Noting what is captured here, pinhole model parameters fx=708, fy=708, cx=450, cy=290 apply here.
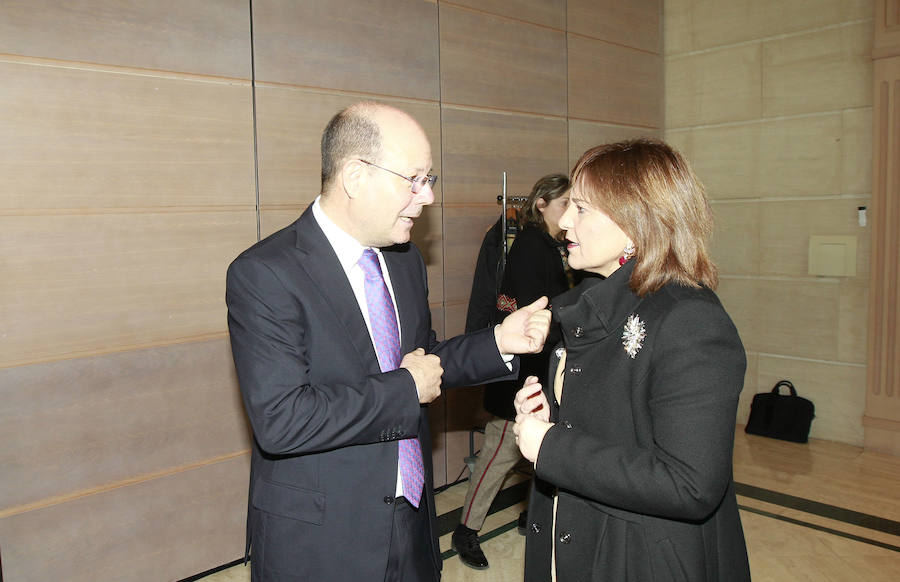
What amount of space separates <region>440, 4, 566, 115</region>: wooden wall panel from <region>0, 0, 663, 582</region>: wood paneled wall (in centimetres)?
19

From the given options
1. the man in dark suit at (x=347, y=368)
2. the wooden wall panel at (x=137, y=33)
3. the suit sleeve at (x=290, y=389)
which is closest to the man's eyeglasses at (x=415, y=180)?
the man in dark suit at (x=347, y=368)

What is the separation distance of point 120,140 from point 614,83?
3.86 m

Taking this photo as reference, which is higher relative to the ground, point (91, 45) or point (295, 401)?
point (91, 45)

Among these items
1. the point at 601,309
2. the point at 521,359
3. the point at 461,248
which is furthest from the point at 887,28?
Result: the point at 601,309

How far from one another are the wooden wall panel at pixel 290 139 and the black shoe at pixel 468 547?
6.25ft

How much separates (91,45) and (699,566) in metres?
3.03

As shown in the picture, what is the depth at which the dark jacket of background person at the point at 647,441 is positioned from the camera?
1.44 m

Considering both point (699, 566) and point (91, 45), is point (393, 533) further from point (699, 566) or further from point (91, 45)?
point (91, 45)

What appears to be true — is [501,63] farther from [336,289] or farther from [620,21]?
[336,289]

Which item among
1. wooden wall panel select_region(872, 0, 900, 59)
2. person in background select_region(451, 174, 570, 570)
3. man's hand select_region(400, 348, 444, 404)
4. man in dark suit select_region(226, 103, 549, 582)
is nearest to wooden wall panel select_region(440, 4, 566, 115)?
person in background select_region(451, 174, 570, 570)

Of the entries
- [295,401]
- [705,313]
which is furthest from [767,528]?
[295,401]

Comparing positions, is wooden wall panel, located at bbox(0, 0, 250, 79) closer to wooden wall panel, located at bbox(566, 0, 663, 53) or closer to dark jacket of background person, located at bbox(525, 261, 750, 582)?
dark jacket of background person, located at bbox(525, 261, 750, 582)

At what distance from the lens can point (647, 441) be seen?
1530mm

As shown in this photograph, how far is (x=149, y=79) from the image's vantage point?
3.19m
